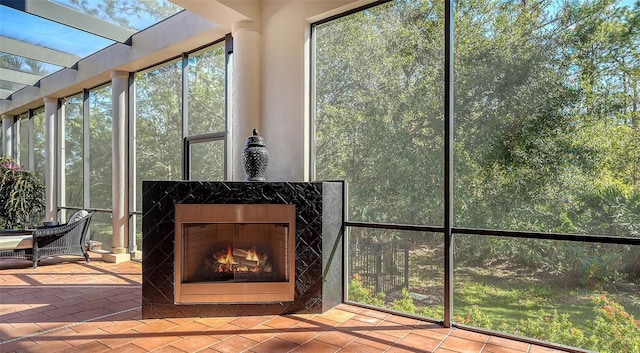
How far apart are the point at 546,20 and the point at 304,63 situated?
2.28 meters

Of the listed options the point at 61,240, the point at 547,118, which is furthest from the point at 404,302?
the point at 61,240

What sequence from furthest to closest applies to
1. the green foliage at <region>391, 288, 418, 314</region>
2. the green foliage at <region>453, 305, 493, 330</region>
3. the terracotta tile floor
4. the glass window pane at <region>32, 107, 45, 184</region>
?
the glass window pane at <region>32, 107, 45, 184</region> → the green foliage at <region>391, 288, 418, 314</region> → the green foliage at <region>453, 305, 493, 330</region> → the terracotta tile floor

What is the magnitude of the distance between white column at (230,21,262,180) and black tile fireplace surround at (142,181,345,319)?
2.51 feet

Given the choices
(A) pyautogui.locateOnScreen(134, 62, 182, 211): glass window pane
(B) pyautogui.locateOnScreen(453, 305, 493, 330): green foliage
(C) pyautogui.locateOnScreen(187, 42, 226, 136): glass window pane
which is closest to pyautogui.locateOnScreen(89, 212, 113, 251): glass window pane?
(A) pyautogui.locateOnScreen(134, 62, 182, 211): glass window pane

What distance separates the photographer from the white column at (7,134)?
345 inches

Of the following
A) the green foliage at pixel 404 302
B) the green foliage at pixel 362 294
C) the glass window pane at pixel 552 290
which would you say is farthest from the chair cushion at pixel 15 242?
the glass window pane at pixel 552 290

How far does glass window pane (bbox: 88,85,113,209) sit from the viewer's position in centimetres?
643

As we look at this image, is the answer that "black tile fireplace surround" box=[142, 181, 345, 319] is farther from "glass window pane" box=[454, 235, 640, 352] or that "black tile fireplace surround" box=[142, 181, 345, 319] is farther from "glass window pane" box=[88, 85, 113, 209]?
"glass window pane" box=[88, 85, 113, 209]

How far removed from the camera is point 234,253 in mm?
3379

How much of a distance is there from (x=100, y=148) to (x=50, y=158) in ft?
5.30

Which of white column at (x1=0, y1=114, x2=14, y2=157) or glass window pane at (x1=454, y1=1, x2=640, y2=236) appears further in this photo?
white column at (x1=0, y1=114, x2=14, y2=157)

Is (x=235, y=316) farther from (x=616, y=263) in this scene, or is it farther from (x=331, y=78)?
(x=616, y=263)

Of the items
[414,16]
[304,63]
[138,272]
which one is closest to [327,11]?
[304,63]

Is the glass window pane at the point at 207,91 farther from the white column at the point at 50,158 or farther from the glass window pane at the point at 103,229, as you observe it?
the white column at the point at 50,158
